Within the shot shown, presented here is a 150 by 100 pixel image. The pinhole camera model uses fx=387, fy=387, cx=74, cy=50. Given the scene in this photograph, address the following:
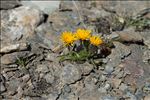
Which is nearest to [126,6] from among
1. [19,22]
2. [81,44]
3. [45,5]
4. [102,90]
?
[45,5]

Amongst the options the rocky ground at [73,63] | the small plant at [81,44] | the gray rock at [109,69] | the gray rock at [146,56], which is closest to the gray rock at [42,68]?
the rocky ground at [73,63]

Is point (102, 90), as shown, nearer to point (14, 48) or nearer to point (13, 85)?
point (13, 85)

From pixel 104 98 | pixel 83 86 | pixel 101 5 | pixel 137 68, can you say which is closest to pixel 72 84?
pixel 83 86

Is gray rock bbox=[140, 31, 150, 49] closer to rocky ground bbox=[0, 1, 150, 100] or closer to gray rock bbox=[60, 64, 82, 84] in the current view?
rocky ground bbox=[0, 1, 150, 100]

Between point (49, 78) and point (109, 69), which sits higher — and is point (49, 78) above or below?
below

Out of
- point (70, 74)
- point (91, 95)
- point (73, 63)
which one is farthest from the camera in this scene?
point (73, 63)

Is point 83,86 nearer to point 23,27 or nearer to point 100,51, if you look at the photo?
point 100,51

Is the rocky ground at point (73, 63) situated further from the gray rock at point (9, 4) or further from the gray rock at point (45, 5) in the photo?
the gray rock at point (45, 5)
